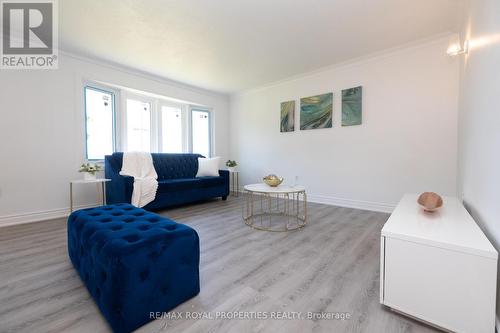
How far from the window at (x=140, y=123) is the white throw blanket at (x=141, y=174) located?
557 mm

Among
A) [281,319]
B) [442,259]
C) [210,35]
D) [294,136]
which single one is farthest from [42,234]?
[294,136]

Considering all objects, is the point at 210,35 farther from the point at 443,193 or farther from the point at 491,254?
the point at 443,193

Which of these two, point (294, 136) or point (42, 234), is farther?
point (294, 136)

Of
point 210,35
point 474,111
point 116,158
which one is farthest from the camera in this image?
point 116,158

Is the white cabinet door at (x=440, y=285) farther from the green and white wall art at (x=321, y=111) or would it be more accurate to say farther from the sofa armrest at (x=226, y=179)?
the sofa armrest at (x=226, y=179)

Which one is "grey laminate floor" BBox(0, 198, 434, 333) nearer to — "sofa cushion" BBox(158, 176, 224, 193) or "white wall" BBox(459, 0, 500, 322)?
"white wall" BBox(459, 0, 500, 322)

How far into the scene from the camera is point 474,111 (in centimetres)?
176

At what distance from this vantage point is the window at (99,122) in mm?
3625

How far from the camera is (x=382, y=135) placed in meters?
3.46

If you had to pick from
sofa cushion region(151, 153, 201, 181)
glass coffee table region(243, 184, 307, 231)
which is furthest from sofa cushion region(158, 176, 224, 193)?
glass coffee table region(243, 184, 307, 231)

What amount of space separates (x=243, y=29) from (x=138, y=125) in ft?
9.15

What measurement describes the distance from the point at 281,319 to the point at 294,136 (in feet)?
12.0

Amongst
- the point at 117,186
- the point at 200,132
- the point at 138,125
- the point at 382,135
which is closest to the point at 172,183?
the point at 117,186

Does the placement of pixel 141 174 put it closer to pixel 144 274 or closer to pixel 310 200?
pixel 144 274
